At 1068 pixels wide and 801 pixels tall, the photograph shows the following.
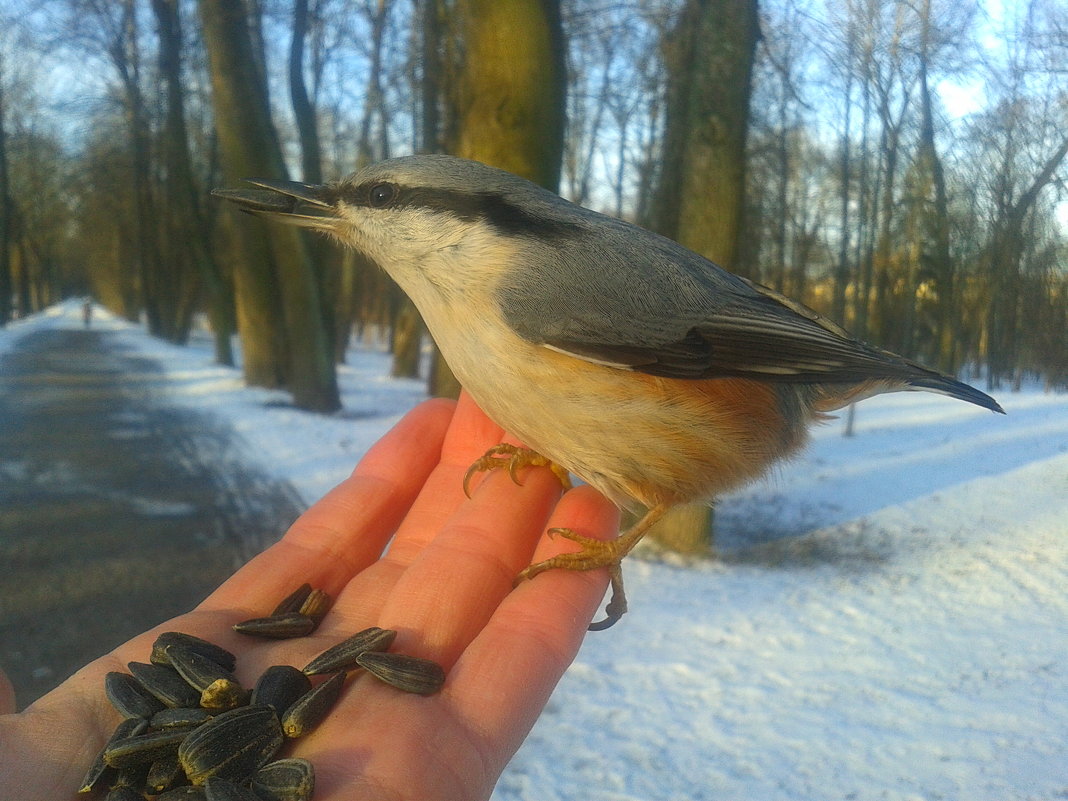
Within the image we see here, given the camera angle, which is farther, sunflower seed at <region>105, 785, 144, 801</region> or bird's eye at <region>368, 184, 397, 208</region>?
bird's eye at <region>368, 184, 397, 208</region>

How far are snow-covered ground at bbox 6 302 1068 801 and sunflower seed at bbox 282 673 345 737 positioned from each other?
97cm

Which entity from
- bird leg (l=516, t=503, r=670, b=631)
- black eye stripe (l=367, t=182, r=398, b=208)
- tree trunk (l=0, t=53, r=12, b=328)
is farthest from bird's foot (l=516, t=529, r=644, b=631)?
tree trunk (l=0, t=53, r=12, b=328)

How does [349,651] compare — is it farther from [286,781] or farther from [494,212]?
[494,212]

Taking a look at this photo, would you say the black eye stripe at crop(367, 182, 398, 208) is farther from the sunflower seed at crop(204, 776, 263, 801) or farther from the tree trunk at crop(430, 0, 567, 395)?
the tree trunk at crop(430, 0, 567, 395)

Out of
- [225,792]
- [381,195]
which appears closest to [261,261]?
[381,195]

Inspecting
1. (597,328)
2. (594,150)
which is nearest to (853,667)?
(597,328)

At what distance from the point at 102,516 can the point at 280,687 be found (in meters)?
3.36

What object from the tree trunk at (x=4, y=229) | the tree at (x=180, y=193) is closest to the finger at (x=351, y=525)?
the tree trunk at (x=4, y=229)

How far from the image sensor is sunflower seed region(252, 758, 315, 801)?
1236 millimetres

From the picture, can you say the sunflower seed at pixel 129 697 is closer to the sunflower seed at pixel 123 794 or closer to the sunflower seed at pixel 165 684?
the sunflower seed at pixel 165 684

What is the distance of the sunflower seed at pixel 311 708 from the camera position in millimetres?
1430

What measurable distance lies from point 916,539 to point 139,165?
15418 mm

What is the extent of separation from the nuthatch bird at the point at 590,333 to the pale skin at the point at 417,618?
0.14m

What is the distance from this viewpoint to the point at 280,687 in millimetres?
1512
